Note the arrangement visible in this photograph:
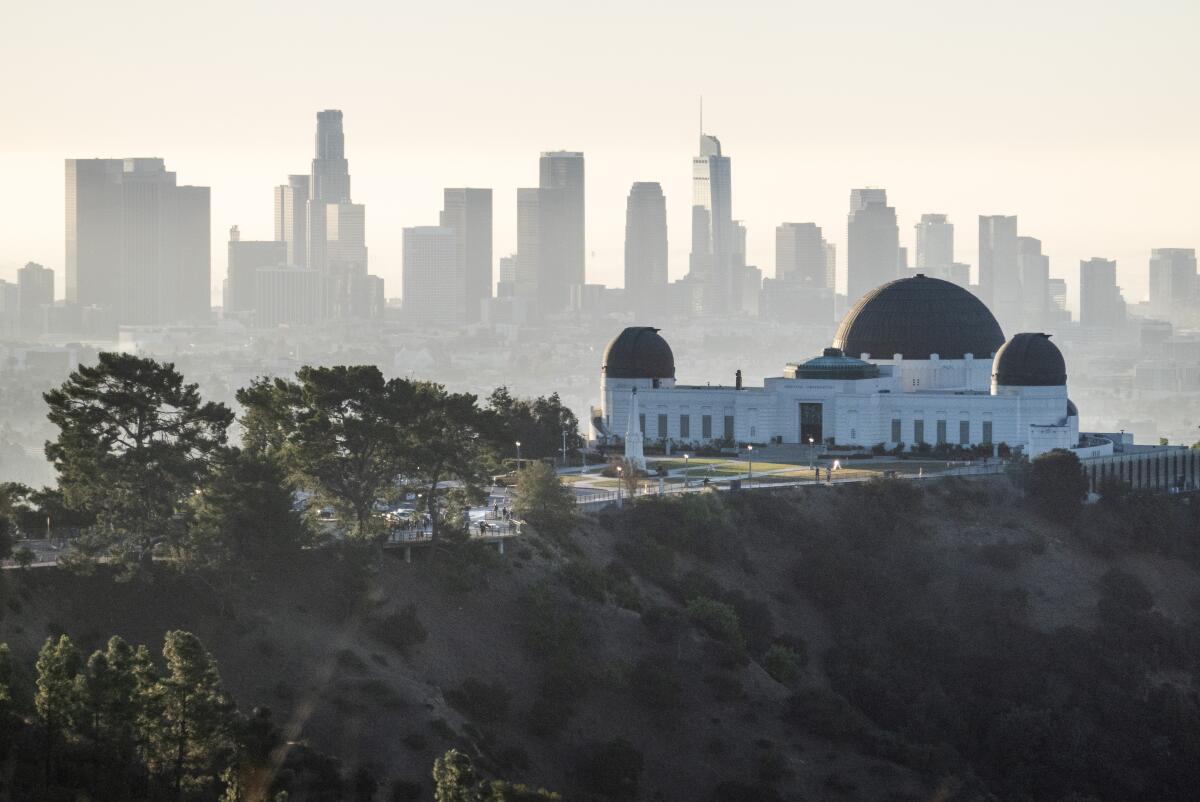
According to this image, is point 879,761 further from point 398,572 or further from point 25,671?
point 25,671

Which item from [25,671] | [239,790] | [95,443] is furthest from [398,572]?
[239,790]

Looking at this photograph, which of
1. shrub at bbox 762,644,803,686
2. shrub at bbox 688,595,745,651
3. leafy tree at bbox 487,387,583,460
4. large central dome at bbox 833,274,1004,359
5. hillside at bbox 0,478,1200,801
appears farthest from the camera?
large central dome at bbox 833,274,1004,359

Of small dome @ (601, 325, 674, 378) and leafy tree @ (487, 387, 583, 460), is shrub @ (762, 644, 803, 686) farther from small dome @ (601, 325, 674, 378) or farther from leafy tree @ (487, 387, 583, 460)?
small dome @ (601, 325, 674, 378)

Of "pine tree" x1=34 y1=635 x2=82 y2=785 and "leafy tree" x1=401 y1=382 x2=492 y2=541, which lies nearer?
"pine tree" x1=34 y1=635 x2=82 y2=785

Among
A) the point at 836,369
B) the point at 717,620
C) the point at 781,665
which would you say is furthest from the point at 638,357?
the point at 781,665

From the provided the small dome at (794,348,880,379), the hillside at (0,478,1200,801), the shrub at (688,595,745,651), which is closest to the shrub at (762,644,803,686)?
the hillside at (0,478,1200,801)

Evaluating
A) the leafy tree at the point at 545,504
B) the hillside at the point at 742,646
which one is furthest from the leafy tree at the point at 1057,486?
the leafy tree at the point at 545,504
